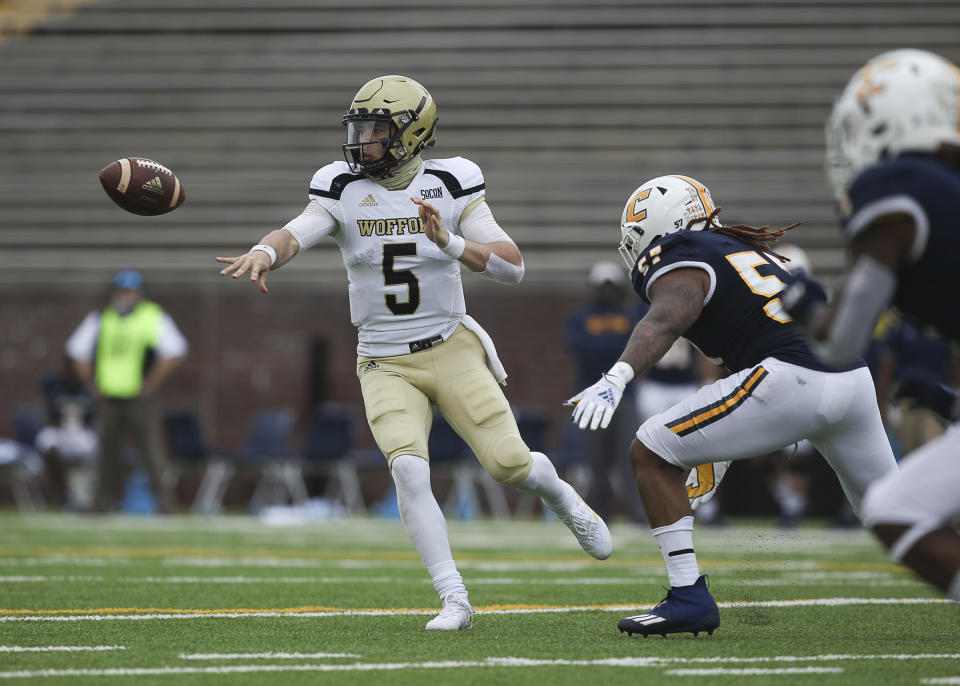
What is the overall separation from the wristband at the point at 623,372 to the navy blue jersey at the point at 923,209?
3.03 feet

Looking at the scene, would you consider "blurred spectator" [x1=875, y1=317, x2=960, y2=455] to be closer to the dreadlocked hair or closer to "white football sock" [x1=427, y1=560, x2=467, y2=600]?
the dreadlocked hair

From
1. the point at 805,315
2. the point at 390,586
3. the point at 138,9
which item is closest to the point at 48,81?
the point at 138,9

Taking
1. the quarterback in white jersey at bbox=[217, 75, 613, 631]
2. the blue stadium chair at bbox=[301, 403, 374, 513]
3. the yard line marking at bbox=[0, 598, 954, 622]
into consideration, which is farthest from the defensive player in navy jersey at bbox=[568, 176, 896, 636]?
the blue stadium chair at bbox=[301, 403, 374, 513]

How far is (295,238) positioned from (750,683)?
7.43ft

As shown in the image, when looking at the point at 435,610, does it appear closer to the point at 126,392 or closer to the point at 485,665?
the point at 485,665

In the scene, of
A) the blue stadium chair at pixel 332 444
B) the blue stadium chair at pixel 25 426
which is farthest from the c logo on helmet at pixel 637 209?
the blue stadium chair at pixel 25 426

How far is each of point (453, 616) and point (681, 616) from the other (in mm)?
733

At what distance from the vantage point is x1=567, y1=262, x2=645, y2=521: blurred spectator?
417 inches

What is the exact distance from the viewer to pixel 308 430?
47.1 ft

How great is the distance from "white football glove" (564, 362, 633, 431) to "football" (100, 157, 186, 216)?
72.9 inches

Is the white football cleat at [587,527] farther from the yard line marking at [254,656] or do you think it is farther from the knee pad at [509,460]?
the yard line marking at [254,656]

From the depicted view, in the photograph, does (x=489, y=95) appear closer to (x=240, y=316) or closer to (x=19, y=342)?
(x=240, y=316)

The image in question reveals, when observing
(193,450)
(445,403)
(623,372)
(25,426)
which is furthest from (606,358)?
(623,372)

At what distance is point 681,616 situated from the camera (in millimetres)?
4293
